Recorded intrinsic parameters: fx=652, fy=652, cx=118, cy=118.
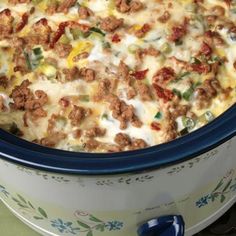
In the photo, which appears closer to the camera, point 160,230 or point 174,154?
point 174,154

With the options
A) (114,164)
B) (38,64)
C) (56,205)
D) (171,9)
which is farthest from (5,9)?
(114,164)

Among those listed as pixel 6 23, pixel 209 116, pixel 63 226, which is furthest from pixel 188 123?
pixel 6 23

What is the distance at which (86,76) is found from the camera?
4.66 ft

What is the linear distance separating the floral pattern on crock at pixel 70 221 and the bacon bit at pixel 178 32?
42 cm

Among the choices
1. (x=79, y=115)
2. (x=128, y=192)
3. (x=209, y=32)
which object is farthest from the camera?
(x=209, y=32)

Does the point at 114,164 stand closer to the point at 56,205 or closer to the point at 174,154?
the point at 174,154

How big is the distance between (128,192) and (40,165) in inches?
8.2

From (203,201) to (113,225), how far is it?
20 cm

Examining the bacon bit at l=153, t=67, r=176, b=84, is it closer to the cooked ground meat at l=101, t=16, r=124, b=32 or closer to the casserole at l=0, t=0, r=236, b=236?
the casserole at l=0, t=0, r=236, b=236

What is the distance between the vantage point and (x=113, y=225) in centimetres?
141

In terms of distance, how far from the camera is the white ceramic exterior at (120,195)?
121 cm

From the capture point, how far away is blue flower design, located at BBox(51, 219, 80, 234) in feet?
4.75

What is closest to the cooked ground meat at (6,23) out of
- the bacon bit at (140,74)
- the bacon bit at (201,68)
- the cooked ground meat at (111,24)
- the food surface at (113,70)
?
the food surface at (113,70)

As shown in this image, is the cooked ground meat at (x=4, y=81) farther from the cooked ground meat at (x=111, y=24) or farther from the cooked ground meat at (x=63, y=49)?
the cooked ground meat at (x=111, y=24)
